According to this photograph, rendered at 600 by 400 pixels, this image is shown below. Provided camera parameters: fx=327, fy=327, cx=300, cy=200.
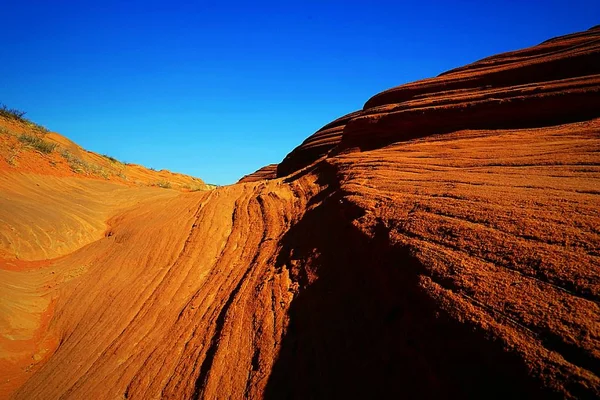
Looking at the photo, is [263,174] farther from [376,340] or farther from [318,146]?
[376,340]

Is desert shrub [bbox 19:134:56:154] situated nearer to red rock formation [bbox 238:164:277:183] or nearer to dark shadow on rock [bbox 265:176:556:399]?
red rock formation [bbox 238:164:277:183]

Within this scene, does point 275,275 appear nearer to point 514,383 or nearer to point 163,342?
point 163,342

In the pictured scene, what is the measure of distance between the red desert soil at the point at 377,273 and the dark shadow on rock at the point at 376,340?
15 mm

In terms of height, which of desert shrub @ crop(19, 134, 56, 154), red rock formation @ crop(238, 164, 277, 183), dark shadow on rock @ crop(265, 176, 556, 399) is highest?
desert shrub @ crop(19, 134, 56, 154)

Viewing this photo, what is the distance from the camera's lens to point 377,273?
3.56 m

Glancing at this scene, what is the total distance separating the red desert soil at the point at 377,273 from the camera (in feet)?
7.14

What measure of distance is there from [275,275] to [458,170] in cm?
325

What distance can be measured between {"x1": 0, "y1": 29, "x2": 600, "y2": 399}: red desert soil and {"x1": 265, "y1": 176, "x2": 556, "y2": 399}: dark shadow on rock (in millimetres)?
15

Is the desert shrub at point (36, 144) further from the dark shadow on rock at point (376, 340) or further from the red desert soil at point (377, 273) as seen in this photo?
the dark shadow on rock at point (376, 340)

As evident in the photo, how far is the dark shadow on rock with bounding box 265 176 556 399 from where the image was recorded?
2.03 m

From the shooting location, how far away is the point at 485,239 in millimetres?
2861

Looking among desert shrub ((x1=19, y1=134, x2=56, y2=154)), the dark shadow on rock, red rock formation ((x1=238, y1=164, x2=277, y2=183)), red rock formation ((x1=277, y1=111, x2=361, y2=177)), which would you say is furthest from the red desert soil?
red rock formation ((x1=238, y1=164, x2=277, y2=183))

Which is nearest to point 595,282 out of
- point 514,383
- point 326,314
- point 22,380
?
point 514,383

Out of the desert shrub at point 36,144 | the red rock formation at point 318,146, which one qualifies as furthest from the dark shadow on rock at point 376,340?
the desert shrub at point 36,144
